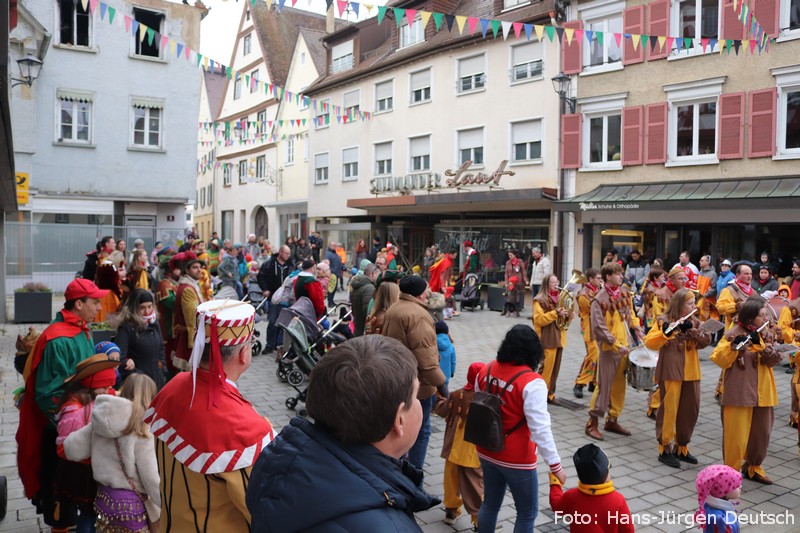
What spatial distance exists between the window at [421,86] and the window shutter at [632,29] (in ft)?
29.8

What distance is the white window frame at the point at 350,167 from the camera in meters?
30.7

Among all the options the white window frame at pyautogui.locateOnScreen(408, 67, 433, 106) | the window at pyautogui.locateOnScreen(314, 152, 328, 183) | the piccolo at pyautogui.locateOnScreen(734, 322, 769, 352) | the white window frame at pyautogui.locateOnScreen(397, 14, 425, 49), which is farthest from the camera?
the window at pyautogui.locateOnScreen(314, 152, 328, 183)

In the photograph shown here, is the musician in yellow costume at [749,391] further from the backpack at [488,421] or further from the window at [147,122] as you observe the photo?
the window at [147,122]

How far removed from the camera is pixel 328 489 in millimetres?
1624

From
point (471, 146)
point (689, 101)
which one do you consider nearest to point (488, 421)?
point (689, 101)

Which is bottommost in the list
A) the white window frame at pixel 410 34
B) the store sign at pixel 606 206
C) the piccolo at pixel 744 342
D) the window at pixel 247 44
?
the piccolo at pixel 744 342

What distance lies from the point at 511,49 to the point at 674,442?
1889 centimetres

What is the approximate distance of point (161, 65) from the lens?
24.2 meters

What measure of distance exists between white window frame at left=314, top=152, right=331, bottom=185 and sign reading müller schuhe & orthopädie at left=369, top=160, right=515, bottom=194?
13.1 ft

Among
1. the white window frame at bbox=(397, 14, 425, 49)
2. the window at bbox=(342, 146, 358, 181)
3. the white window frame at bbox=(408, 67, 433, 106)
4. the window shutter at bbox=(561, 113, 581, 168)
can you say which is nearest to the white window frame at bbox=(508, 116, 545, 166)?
the window shutter at bbox=(561, 113, 581, 168)

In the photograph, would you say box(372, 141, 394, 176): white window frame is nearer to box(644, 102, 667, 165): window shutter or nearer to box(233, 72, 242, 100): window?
box(644, 102, 667, 165): window shutter

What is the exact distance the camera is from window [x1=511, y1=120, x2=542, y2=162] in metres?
22.2

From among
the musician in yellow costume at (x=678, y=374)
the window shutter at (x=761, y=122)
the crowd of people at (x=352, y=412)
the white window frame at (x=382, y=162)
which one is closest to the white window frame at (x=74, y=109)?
the white window frame at (x=382, y=162)

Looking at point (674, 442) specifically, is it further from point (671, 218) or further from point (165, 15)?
point (165, 15)
